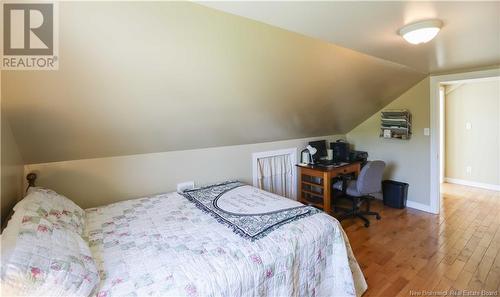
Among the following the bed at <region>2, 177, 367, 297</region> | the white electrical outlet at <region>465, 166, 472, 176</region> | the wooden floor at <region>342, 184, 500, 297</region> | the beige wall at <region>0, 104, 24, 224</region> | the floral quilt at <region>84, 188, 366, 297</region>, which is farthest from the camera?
the white electrical outlet at <region>465, 166, 472, 176</region>

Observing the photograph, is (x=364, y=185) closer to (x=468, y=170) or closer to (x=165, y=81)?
(x=165, y=81)

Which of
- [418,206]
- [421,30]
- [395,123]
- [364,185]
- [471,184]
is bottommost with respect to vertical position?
[418,206]

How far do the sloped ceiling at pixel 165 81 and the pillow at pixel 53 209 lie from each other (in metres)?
0.51

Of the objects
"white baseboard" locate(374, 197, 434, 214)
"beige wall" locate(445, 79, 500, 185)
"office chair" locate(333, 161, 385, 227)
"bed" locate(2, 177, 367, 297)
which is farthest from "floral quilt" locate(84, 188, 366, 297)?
"beige wall" locate(445, 79, 500, 185)

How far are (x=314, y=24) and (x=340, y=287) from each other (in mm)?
1854

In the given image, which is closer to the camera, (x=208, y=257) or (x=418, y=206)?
(x=208, y=257)

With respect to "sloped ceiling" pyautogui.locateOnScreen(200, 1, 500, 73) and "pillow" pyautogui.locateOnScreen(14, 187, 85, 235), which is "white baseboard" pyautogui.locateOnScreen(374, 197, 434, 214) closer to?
"sloped ceiling" pyautogui.locateOnScreen(200, 1, 500, 73)

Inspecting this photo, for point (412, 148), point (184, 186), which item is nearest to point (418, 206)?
point (412, 148)

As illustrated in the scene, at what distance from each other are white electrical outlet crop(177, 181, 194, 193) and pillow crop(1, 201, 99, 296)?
1446 millimetres

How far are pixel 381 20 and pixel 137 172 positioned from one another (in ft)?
8.12

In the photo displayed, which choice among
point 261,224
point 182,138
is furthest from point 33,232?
point 182,138

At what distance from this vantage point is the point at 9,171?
69.9 inches

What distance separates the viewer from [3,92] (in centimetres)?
153

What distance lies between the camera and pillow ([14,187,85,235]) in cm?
148
